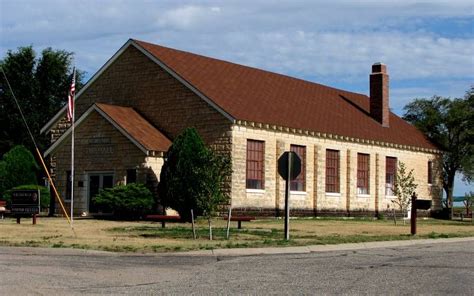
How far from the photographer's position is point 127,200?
32812mm

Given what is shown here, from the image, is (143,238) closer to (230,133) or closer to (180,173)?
(180,173)

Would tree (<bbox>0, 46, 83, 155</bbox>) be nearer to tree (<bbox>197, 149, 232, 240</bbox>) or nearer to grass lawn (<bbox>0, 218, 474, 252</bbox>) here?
grass lawn (<bbox>0, 218, 474, 252</bbox>)

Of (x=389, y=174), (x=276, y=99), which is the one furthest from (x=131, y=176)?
(x=389, y=174)

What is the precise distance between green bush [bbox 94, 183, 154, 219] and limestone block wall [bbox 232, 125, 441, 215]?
14.1 feet

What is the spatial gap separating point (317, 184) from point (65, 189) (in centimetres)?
1331

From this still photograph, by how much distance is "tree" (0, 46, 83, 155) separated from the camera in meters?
62.6

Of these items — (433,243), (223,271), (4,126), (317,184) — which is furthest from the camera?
(4,126)

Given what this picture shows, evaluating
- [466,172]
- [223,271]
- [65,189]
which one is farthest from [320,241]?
[466,172]

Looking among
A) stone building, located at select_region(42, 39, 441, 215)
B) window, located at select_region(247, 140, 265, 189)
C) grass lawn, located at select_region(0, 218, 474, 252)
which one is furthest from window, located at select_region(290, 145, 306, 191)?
grass lawn, located at select_region(0, 218, 474, 252)

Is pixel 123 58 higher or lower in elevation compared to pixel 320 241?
higher

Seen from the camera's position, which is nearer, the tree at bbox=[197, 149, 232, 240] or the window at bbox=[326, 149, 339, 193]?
the tree at bbox=[197, 149, 232, 240]

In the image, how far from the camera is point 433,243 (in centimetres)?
2281

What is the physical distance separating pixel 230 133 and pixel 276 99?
6.71 metres

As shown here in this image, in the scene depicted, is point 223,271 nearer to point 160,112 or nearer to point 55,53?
point 160,112
